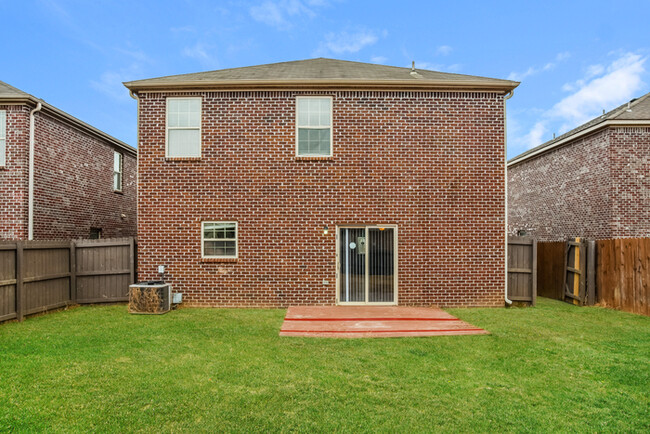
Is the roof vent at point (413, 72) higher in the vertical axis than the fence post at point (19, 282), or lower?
higher

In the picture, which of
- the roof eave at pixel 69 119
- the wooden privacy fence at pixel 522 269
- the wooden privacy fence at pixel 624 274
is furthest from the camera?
the roof eave at pixel 69 119

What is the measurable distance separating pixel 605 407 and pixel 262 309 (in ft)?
23.6

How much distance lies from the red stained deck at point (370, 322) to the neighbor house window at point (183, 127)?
16.5 ft

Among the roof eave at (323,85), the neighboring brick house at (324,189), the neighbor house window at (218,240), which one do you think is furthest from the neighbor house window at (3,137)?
the neighbor house window at (218,240)

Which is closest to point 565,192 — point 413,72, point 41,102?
point 413,72

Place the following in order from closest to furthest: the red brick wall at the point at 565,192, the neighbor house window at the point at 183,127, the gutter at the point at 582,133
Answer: the neighbor house window at the point at 183,127 < the gutter at the point at 582,133 < the red brick wall at the point at 565,192

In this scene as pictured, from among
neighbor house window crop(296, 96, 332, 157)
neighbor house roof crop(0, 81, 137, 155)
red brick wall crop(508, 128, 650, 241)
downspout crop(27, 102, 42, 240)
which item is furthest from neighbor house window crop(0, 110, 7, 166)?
red brick wall crop(508, 128, 650, 241)

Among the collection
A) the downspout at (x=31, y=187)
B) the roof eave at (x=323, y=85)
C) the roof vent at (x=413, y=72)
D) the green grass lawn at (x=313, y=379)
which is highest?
the roof vent at (x=413, y=72)

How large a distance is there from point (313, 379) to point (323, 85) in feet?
24.9

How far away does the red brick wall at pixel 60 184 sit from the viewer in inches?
420

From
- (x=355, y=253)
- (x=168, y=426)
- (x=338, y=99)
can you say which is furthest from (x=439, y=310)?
(x=168, y=426)

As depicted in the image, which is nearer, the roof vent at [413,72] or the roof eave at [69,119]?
the roof vent at [413,72]

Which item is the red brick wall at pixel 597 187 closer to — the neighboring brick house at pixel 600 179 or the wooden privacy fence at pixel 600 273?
the neighboring brick house at pixel 600 179

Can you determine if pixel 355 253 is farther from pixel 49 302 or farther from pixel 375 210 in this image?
pixel 49 302
